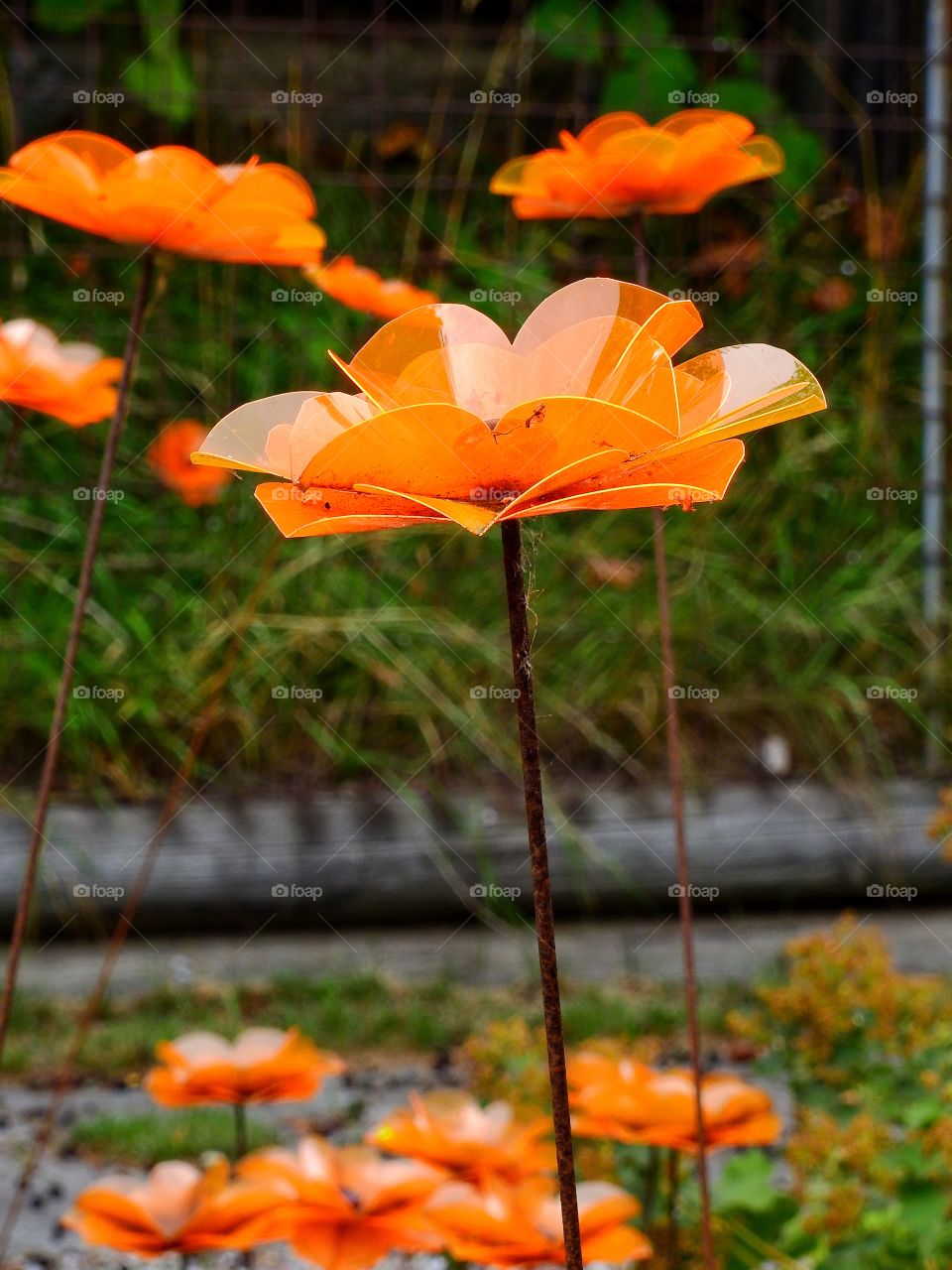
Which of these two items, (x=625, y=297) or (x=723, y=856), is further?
(x=723, y=856)

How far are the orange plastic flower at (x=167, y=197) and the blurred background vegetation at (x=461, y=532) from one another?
121 centimetres

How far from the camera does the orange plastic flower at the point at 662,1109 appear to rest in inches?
31.3

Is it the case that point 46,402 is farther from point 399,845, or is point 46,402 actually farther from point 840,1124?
point 399,845

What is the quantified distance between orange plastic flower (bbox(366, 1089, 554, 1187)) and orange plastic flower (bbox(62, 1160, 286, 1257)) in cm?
8

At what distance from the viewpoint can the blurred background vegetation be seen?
222cm

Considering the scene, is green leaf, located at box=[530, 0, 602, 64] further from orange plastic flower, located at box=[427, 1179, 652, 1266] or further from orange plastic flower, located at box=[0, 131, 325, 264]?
orange plastic flower, located at box=[427, 1179, 652, 1266]

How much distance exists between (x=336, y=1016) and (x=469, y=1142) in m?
1.22

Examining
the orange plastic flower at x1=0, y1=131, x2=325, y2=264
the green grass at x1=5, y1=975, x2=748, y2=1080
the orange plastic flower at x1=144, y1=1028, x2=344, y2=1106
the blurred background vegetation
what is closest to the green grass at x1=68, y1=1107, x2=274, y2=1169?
the green grass at x1=5, y1=975, x2=748, y2=1080

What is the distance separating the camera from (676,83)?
265cm

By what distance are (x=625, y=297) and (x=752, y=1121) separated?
514mm

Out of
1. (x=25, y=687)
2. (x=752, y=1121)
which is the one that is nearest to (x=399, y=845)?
(x=25, y=687)

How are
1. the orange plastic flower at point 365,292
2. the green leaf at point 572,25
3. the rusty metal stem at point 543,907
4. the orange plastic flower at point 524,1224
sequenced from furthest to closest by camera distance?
the green leaf at point 572,25, the orange plastic flower at point 365,292, the orange plastic flower at point 524,1224, the rusty metal stem at point 543,907

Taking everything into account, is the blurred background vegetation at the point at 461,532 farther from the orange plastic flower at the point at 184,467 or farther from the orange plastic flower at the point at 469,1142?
the orange plastic flower at the point at 469,1142

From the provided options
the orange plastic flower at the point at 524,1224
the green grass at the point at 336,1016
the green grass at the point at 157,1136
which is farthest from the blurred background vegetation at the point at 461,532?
the orange plastic flower at the point at 524,1224
